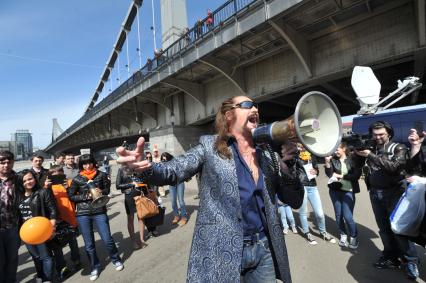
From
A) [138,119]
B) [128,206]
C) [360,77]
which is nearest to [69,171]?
[128,206]

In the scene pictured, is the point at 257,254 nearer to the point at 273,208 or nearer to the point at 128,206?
the point at 273,208

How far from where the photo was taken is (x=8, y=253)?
3.44 meters

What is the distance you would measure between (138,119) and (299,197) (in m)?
23.2

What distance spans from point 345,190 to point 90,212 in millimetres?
3888

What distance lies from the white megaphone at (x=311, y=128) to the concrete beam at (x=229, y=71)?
11.1m

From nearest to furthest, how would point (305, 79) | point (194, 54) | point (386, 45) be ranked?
point (386, 45), point (305, 79), point (194, 54)

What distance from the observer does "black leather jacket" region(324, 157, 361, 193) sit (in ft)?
13.3

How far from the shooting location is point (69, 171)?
21.0 feet

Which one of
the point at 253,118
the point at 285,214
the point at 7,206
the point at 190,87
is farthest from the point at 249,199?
the point at 190,87

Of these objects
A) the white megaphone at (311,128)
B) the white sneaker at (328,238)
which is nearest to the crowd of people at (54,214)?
the white megaphone at (311,128)

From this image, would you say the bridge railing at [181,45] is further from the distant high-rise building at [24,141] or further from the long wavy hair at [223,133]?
the distant high-rise building at [24,141]

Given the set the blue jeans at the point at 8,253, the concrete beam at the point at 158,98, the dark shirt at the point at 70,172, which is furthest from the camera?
the concrete beam at the point at 158,98

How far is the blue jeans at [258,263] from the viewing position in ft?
5.41

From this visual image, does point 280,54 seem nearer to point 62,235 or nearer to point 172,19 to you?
point 62,235
